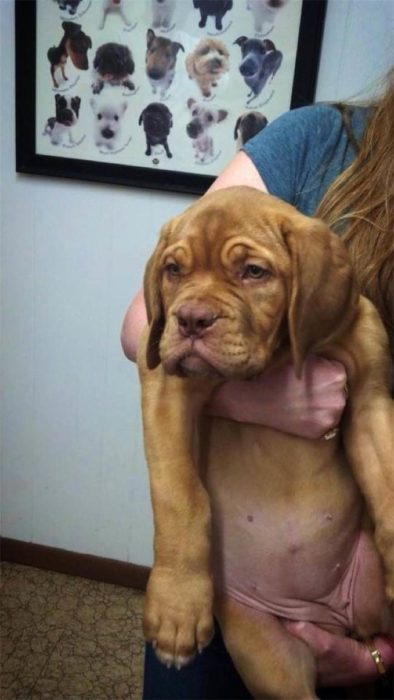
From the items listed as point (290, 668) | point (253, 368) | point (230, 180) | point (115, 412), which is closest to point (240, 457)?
point (253, 368)

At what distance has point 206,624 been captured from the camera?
96cm

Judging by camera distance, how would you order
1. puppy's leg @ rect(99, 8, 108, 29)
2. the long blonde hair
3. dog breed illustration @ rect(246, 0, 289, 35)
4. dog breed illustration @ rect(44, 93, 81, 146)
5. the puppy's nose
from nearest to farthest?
the puppy's nose, the long blonde hair, dog breed illustration @ rect(246, 0, 289, 35), puppy's leg @ rect(99, 8, 108, 29), dog breed illustration @ rect(44, 93, 81, 146)

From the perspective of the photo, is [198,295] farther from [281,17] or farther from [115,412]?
[115,412]

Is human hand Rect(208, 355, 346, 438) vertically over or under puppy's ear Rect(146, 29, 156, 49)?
under

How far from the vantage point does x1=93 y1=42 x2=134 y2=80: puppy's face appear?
1.87 m

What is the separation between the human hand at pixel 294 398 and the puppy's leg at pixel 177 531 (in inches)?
2.6

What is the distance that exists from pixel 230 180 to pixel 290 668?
78 centimetres

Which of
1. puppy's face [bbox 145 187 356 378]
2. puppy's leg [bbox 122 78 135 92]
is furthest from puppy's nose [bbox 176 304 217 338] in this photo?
puppy's leg [bbox 122 78 135 92]

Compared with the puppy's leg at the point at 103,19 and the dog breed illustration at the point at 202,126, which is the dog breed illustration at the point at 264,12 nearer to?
the dog breed illustration at the point at 202,126

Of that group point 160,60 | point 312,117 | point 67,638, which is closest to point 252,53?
point 160,60

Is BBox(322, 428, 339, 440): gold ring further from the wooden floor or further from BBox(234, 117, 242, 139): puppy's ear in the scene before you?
the wooden floor

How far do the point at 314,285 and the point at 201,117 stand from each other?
1.11 m

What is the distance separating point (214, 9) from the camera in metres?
1.78

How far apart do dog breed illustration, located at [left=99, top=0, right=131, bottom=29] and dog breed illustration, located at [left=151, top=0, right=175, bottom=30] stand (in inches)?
3.0
